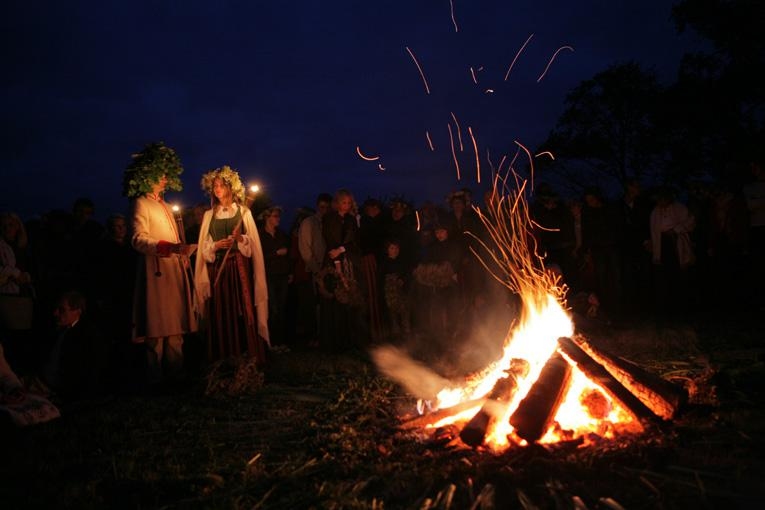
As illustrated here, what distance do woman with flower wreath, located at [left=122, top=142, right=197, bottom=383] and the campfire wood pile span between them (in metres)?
3.47

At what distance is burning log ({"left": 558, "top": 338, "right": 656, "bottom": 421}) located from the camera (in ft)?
14.6

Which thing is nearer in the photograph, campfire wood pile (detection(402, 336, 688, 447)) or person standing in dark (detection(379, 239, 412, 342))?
campfire wood pile (detection(402, 336, 688, 447))

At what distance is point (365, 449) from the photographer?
4.22 meters

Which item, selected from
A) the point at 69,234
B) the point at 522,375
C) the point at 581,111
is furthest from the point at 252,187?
the point at 581,111

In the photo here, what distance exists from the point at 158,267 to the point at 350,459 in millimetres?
3820

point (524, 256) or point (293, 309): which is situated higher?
point (524, 256)

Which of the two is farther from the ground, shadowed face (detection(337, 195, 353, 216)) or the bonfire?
shadowed face (detection(337, 195, 353, 216))

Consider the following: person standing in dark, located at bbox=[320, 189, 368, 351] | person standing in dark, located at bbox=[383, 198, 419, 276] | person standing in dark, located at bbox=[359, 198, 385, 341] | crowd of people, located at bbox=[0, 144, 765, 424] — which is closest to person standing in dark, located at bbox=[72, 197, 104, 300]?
crowd of people, located at bbox=[0, 144, 765, 424]

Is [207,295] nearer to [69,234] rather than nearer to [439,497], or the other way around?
[69,234]

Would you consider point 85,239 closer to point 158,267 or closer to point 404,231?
point 158,267

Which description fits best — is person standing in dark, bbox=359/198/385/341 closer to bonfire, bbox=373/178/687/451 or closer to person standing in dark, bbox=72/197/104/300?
bonfire, bbox=373/178/687/451

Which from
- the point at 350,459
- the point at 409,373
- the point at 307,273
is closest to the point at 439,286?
the point at 307,273

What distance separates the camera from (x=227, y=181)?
7121mm

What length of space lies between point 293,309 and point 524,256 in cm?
439
